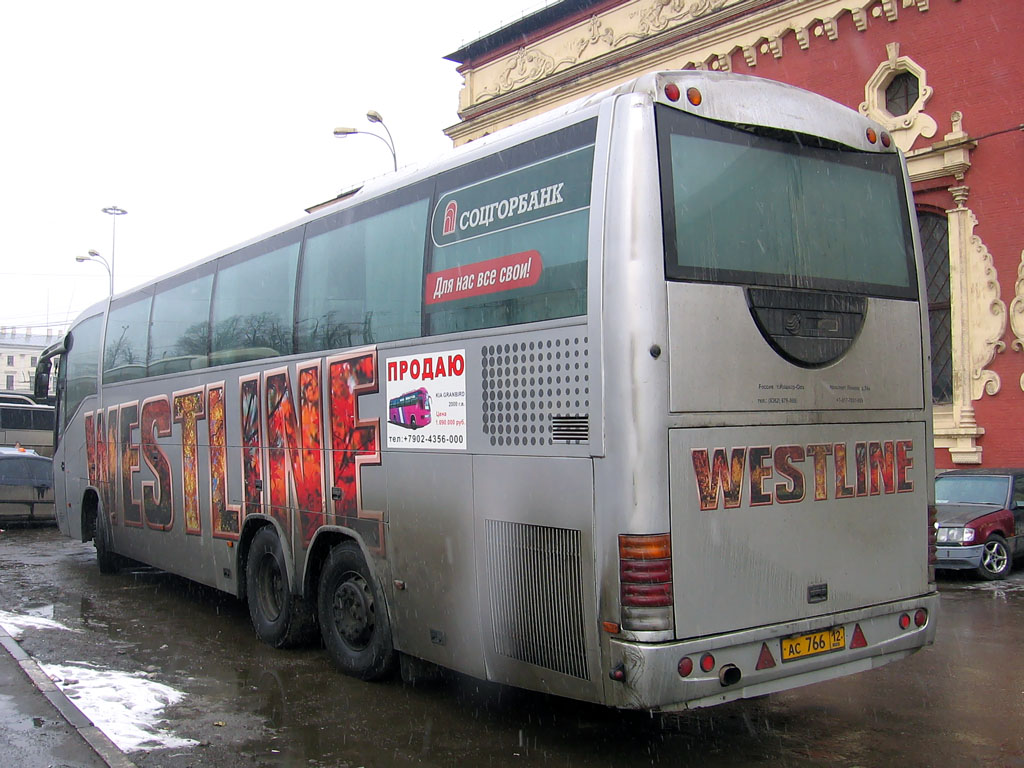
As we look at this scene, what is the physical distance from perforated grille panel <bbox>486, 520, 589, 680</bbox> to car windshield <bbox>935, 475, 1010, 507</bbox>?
9.70m

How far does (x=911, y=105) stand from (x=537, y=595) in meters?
15.9

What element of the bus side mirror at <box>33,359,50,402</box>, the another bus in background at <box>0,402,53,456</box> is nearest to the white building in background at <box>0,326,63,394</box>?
the another bus in background at <box>0,402,53,456</box>

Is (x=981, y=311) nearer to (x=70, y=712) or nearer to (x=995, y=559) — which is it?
(x=995, y=559)

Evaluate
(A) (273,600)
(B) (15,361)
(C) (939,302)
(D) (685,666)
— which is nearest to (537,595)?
(D) (685,666)

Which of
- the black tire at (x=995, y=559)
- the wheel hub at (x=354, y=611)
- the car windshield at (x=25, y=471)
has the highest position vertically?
the car windshield at (x=25, y=471)

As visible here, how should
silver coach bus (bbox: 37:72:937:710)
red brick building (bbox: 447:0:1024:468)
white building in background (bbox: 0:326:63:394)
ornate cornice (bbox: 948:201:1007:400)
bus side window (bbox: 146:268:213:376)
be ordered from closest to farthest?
silver coach bus (bbox: 37:72:937:710), bus side window (bbox: 146:268:213:376), red brick building (bbox: 447:0:1024:468), ornate cornice (bbox: 948:201:1007:400), white building in background (bbox: 0:326:63:394)

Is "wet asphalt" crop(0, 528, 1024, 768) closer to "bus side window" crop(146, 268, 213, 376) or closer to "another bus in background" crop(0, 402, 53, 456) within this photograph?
"bus side window" crop(146, 268, 213, 376)

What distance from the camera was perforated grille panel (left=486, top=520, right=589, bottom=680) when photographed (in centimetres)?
531

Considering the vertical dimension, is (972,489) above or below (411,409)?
below

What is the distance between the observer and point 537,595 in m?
5.55

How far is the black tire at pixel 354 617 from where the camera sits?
706 centimetres

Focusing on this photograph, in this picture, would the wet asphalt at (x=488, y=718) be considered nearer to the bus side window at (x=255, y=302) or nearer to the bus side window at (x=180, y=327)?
the bus side window at (x=255, y=302)

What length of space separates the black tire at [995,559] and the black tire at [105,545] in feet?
35.9

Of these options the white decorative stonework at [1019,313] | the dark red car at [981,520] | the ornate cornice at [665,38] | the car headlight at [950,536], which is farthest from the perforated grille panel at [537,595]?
the ornate cornice at [665,38]
